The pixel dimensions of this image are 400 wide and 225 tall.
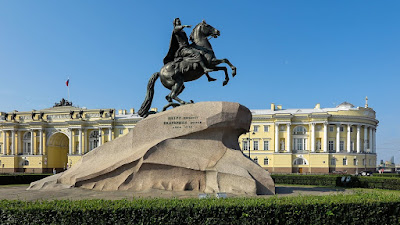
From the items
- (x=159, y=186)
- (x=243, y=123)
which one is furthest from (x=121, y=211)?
(x=243, y=123)

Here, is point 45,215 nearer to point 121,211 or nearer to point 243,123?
point 121,211

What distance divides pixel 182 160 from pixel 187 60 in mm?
4201

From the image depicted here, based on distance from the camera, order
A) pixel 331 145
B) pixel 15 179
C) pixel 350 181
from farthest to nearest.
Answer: pixel 331 145 < pixel 15 179 < pixel 350 181

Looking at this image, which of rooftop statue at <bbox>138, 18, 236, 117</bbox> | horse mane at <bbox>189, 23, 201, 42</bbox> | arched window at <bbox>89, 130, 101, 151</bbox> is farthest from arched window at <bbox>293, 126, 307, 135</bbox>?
horse mane at <bbox>189, 23, 201, 42</bbox>

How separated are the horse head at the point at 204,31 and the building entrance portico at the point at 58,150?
69.3 m

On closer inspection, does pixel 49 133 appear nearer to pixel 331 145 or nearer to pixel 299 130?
pixel 299 130

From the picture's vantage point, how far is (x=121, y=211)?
22.3 ft

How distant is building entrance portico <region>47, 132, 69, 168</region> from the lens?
75.2m

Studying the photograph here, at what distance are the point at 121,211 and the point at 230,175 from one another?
5.23 m

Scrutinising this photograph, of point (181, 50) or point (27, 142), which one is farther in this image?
point (27, 142)

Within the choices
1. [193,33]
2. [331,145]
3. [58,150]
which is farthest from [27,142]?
[193,33]

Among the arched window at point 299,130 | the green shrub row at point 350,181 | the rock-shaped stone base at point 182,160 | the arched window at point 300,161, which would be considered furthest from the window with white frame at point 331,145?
the rock-shaped stone base at point 182,160

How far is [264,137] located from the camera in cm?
6831

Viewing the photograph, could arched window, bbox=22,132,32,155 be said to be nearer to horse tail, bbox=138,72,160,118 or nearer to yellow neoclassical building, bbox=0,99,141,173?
yellow neoclassical building, bbox=0,99,141,173
